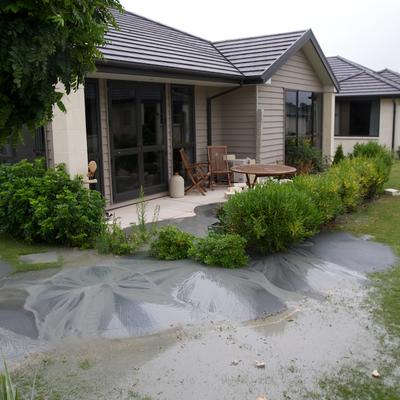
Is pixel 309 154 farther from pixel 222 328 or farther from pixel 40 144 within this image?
pixel 222 328

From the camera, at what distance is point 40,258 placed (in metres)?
5.73

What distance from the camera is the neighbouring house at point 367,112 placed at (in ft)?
64.2

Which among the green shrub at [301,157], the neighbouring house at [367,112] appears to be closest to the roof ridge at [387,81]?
the neighbouring house at [367,112]

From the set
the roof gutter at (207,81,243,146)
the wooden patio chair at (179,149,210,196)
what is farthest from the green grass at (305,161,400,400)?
the roof gutter at (207,81,243,146)

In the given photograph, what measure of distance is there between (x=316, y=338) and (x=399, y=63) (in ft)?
146

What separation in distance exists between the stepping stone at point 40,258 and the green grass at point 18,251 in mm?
71

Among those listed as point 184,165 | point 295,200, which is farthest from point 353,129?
point 295,200

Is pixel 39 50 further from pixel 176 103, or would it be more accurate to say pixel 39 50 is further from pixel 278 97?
pixel 278 97

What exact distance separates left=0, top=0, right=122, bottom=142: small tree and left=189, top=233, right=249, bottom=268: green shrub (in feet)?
10.4

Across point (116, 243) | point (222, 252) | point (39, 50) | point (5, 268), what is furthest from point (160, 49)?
point (39, 50)

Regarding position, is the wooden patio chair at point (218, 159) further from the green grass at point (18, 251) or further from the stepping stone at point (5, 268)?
the stepping stone at point (5, 268)

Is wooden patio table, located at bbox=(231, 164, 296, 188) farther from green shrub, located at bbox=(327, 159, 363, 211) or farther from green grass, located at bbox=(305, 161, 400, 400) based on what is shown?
green grass, located at bbox=(305, 161, 400, 400)

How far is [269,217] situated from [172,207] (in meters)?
3.66

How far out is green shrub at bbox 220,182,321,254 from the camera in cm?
562
